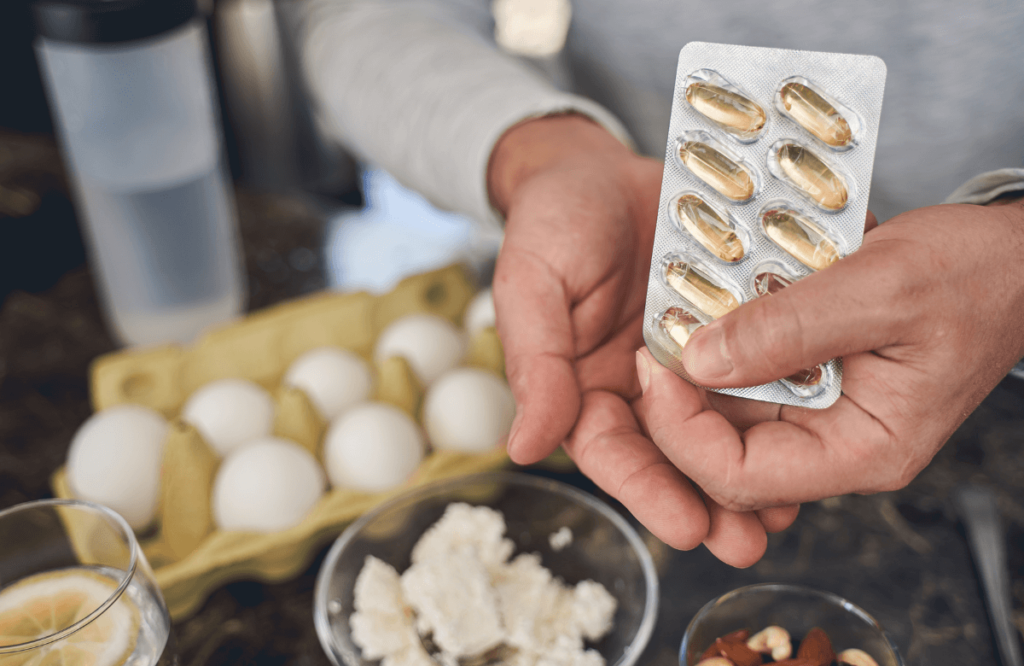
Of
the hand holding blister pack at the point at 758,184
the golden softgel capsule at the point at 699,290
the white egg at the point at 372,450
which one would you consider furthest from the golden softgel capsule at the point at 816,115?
the white egg at the point at 372,450

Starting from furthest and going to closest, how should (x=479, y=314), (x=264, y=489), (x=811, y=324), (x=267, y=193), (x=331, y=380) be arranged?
1. (x=267, y=193)
2. (x=479, y=314)
3. (x=331, y=380)
4. (x=264, y=489)
5. (x=811, y=324)

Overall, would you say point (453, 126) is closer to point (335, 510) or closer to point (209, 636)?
point (335, 510)

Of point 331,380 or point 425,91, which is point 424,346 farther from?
point 425,91

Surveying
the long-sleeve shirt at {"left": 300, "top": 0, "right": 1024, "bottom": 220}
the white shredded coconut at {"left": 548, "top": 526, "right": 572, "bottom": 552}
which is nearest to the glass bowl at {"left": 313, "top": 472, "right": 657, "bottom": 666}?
the white shredded coconut at {"left": 548, "top": 526, "right": 572, "bottom": 552}

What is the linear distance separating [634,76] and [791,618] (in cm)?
70

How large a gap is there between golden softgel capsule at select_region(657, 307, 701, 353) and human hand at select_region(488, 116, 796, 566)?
0.23 ft

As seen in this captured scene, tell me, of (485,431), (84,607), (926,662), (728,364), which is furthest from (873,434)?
(84,607)

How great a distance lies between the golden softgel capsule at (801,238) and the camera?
0.50 m

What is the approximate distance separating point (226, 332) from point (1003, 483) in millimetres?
849

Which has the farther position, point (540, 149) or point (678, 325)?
point (540, 149)

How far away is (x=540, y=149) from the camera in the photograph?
731 millimetres

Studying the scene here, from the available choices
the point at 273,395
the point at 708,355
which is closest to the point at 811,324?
the point at 708,355

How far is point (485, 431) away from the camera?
2.41 feet

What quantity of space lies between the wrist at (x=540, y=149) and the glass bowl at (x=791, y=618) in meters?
0.39
